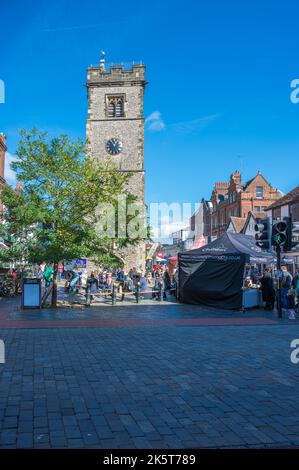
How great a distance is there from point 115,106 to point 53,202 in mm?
30732

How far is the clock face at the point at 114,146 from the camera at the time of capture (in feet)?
141

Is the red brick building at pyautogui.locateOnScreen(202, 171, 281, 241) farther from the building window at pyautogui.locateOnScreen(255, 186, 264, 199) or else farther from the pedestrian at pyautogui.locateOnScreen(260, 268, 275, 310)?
the pedestrian at pyautogui.locateOnScreen(260, 268, 275, 310)

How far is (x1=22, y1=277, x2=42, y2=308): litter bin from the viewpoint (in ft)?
53.3

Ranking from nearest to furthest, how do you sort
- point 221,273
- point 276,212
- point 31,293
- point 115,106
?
point 31,293, point 221,273, point 276,212, point 115,106

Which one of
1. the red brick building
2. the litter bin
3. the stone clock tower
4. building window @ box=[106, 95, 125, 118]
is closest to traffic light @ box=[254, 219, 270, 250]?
the litter bin

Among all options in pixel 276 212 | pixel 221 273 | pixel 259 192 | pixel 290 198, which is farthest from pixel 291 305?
pixel 259 192

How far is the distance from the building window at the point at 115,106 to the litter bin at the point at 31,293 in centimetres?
3142

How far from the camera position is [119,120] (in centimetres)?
4372

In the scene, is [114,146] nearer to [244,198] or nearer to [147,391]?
[244,198]

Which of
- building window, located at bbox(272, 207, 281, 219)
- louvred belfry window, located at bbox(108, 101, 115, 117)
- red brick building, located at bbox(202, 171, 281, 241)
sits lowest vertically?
building window, located at bbox(272, 207, 281, 219)

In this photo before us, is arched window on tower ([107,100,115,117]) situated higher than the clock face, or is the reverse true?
arched window on tower ([107,100,115,117])

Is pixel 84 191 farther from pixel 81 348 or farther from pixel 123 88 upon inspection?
pixel 123 88

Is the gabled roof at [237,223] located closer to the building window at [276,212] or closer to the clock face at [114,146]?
the building window at [276,212]

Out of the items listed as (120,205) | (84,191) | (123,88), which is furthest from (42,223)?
(123,88)
